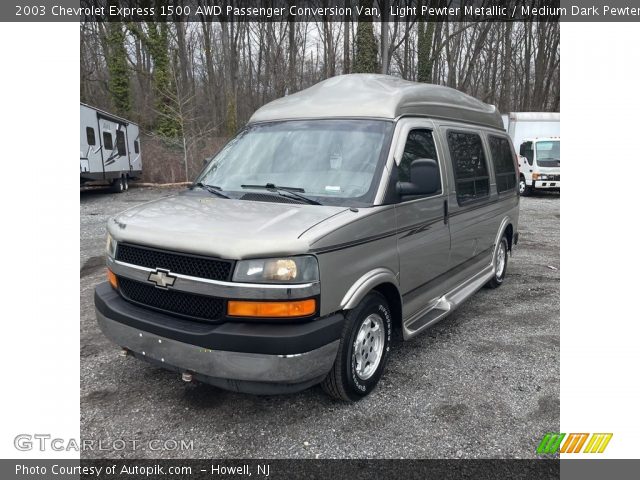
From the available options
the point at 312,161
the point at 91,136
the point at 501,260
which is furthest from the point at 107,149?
the point at 312,161

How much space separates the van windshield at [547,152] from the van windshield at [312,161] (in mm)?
16824

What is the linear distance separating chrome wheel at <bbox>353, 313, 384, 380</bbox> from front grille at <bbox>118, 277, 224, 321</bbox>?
1.10 m

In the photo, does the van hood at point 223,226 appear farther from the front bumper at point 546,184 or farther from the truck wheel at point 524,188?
the truck wheel at point 524,188

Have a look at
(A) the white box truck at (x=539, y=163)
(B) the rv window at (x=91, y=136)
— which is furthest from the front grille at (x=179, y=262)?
(A) the white box truck at (x=539, y=163)

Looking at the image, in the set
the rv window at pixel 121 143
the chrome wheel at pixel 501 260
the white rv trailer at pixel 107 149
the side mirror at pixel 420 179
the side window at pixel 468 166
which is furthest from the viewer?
the rv window at pixel 121 143

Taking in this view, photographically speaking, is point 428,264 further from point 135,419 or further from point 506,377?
point 135,419

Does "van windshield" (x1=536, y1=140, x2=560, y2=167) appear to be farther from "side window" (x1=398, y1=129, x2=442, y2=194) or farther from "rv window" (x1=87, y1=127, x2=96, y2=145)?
"rv window" (x1=87, y1=127, x2=96, y2=145)

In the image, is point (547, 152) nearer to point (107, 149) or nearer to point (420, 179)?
point (420, 179)

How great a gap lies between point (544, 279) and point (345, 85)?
Answer: 467 cm

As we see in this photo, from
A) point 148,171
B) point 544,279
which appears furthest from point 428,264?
point 148,171

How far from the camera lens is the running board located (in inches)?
163

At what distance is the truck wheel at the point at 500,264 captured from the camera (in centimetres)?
657

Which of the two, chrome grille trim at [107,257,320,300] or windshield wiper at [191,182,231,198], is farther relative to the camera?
windshield wiper at [191,182,231,198]

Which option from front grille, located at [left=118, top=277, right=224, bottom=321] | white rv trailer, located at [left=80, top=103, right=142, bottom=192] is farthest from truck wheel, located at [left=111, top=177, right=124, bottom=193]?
front grille, located at [left=118, top=277, right=224, bottom=321]
